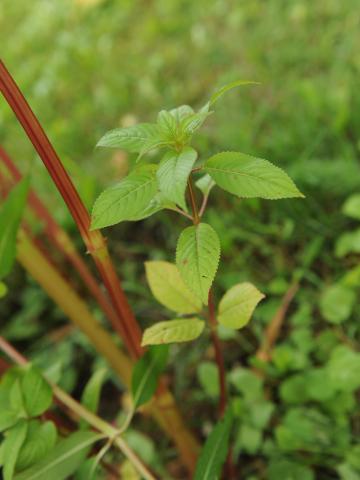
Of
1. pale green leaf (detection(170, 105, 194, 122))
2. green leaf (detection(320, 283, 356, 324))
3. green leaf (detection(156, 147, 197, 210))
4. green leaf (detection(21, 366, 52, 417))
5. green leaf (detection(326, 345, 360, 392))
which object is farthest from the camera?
green leaf (detection(320, 283, 356, 324))

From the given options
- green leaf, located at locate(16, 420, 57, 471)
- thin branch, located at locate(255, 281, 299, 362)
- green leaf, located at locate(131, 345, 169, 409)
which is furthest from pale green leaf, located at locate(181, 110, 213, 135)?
thin branch, located at locate(255, 281, 299, 362)

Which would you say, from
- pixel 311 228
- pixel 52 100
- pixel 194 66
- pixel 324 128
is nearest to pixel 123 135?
pixel 311 228

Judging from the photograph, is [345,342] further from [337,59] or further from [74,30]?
[74,30]

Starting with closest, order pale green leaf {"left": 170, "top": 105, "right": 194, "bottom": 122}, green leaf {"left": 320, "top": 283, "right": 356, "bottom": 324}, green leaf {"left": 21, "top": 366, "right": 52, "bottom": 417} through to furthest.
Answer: pale green leaf {"left": 170, "top": 105, "right": 194, "bottom": 122}, green leaf {"left": 21, "top": 366, "right": 52, "bottom": 417}, green leaf {"left": 320, "top": 283, "right": 356, "bottom": 324}

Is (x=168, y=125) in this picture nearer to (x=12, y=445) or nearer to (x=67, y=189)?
(x=67, y=189)

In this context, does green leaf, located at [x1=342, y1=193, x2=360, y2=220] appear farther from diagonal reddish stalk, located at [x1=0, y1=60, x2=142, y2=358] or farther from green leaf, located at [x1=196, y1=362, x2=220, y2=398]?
diagonal reddish stalk, located at [x1=0, y1=60, x2=142, y2=358]

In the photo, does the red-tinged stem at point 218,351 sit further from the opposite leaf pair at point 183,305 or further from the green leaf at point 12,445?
the green leaf at point 12,445

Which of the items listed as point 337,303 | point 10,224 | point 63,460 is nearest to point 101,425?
point 63,460
